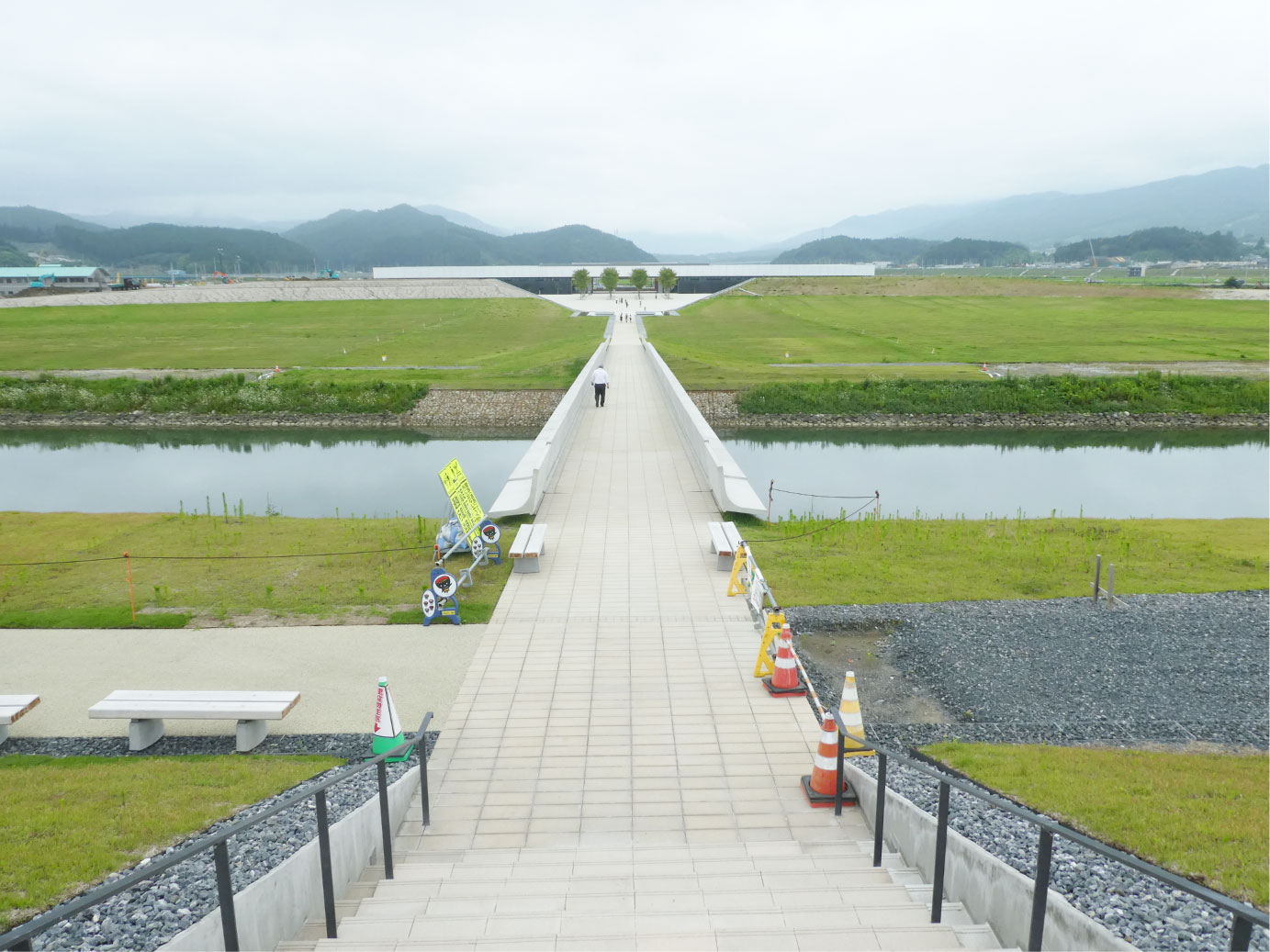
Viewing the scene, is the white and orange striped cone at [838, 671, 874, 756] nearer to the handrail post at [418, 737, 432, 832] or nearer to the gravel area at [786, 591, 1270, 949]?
the gravel area at [786, 591, 1270, 949]

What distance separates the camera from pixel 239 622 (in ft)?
34.4

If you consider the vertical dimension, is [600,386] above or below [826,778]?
above

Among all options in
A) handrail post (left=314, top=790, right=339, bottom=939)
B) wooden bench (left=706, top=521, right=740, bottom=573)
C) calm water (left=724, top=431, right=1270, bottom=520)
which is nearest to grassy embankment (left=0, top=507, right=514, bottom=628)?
wooden bench (left=706, top=521, right=740, bottom=573)

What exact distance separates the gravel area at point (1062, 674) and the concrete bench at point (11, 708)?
7518 millimetres

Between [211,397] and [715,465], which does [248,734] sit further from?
[211,397]

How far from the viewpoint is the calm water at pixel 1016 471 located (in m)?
21.3

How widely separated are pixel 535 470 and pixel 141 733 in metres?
7.83

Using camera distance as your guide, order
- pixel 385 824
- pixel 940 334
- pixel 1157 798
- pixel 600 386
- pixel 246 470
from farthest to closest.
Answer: pixel 940 334 → pixel 246 470 → pixel 600 386 → pixel 1157 798 → pixel 385 824

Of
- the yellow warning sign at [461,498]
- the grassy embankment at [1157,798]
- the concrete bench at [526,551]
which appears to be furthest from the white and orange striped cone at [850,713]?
the yellow warning sign at [461,498]

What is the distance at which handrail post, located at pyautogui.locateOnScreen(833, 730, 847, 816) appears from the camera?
5.79 meters

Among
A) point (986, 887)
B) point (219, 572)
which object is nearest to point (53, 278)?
point (219, 572)

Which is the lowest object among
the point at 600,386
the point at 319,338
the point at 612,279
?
the point at 600,386

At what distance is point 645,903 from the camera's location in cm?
437

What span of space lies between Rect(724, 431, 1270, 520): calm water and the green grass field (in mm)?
12762
